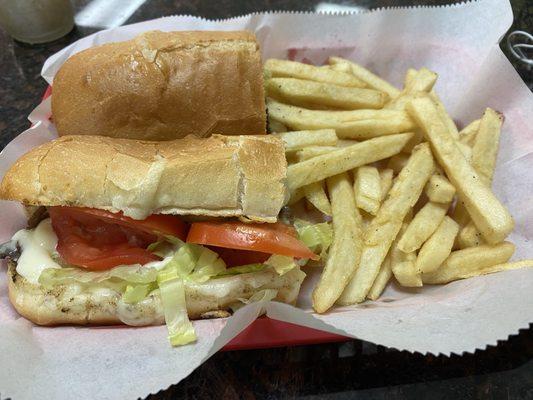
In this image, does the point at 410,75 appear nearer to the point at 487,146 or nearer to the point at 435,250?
the point at 487,146

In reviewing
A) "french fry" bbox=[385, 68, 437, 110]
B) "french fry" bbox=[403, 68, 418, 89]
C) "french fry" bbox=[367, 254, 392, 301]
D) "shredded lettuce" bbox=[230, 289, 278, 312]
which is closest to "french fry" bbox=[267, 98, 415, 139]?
"french fry" bbox=[385, 68, 437, 110]

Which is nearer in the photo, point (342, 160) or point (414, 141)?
point (342, 160)

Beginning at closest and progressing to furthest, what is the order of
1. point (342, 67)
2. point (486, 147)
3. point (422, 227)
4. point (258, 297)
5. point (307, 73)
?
point (258, 297)
point (422, 227)
point (486, 147)
point (307, 73)
point (342, 67)

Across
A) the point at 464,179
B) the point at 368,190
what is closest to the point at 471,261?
the point at 464,179

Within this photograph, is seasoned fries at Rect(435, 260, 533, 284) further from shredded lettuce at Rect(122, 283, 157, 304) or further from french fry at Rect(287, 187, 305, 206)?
shredded lettuce at Rect(122, 283, 157, 304)

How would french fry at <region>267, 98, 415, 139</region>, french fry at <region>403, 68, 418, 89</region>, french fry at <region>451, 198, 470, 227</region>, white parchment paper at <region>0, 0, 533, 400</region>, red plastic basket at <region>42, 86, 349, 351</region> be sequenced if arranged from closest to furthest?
white parchment paper at <region>0, 0, 533, 400</region> → red plastic basket at <region>42, 86, 349, 351</region> → french fry at <region>451, 198, 470, 227</region> → french fry at <region>267, 98, 415, 139</region> → french fry at <region>403, 68, 418, 89</region>

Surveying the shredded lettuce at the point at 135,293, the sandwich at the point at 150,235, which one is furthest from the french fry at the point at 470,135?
the shredded lettuce at the point at 135,293

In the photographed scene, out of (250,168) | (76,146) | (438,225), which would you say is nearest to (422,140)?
(438,225)
